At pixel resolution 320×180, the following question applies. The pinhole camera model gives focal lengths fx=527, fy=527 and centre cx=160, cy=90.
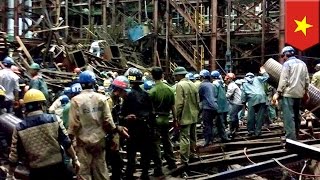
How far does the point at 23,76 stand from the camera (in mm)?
16766

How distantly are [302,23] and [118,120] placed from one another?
48.2 ft

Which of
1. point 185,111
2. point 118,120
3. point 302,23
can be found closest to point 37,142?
point 118,120

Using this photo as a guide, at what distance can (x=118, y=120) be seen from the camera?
29.5ft

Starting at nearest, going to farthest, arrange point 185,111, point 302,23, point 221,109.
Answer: point 185,111 < point 221,109 < point 302,23

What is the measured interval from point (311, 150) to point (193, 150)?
6.89 meters

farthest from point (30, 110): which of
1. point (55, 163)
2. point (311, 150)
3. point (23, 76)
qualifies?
point (23, 76)

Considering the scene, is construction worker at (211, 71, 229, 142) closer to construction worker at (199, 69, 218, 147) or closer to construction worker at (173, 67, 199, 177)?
construction worker at (199, 69, 218, 147)

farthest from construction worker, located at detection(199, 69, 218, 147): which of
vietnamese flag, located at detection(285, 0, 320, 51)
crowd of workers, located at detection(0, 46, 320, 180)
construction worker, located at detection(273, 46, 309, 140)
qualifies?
vietnamese flag, located at detection(285, 0, 320, 51)

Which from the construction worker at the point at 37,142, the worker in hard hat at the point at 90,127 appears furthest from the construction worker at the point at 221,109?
the construction worker at the point at 37,142

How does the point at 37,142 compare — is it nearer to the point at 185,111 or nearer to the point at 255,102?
the point at 185,111

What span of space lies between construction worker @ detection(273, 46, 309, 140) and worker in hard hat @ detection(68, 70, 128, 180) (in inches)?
140

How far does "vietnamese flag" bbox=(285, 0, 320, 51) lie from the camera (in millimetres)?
21750

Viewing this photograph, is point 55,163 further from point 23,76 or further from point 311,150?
point 23,76

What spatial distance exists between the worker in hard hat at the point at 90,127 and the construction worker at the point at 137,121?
3.90 feet
